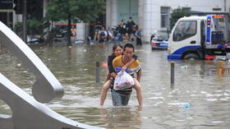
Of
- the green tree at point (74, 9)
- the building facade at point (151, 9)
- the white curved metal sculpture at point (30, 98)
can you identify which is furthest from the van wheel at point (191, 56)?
the building facade at point (151, 9)

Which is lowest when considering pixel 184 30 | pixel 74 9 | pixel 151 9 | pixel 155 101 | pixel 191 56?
pixel 191 56

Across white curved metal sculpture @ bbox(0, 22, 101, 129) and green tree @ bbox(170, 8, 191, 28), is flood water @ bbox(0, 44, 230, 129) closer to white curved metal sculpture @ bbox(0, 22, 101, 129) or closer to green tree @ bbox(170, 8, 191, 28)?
white curved metal sculpture @ bbox(0, 22, 101, 129)

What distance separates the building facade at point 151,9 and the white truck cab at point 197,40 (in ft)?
106

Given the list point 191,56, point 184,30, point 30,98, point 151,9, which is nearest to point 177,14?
point 151,9

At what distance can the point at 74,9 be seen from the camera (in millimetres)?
55594

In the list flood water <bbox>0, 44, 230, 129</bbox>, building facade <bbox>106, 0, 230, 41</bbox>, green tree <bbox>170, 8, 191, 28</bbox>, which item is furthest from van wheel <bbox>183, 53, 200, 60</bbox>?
building facade <bbox>106, 0, 230, 41</bbox>

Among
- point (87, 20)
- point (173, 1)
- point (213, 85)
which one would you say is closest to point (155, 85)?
point (213, 85)

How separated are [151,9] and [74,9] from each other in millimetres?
14700

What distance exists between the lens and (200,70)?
86.3 ft

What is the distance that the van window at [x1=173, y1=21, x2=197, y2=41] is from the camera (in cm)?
3356

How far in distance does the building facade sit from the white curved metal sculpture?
191 feet

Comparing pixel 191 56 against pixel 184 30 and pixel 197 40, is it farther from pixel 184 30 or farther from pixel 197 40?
pixel 184 30

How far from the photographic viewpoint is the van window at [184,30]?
33.6 meters

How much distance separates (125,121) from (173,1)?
196 ft
